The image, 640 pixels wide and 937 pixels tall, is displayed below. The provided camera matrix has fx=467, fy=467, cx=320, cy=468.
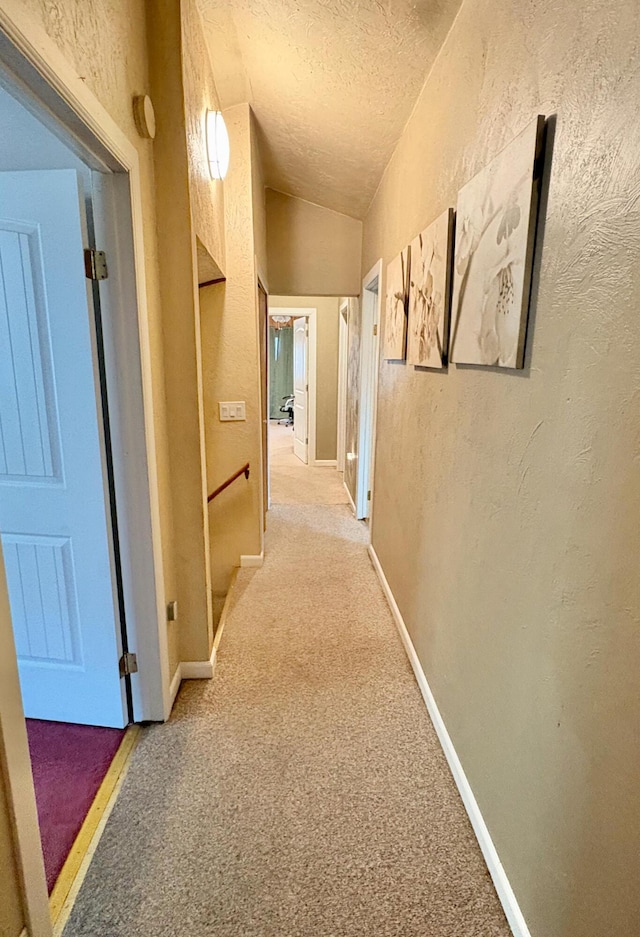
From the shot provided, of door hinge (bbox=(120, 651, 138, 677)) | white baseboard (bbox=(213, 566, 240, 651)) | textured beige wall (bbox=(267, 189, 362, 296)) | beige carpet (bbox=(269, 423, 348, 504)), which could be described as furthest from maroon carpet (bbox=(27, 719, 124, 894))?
textured beige wall (bbox=(267, 189, 362, 296))

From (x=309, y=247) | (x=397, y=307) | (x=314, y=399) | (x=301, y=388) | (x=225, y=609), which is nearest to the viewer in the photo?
(x=397, y=307)

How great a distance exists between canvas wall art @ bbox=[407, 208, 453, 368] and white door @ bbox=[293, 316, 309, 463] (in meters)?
4.11

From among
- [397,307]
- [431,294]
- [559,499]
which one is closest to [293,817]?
[559,499]

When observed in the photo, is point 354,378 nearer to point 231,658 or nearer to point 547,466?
point 231,658

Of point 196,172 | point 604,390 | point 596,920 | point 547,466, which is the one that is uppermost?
point 196,172

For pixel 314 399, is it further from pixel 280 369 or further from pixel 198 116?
pixel 280 369

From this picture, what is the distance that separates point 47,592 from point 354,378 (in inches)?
134

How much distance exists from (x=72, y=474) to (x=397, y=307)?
5.73ft

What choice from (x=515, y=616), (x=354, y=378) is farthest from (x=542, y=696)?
(x=354, y=378)

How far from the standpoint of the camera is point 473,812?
141 cm

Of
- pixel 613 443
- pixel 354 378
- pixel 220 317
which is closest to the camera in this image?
pixel 613 443

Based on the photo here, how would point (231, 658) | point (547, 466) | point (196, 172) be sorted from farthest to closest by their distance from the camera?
point (231, 658)
point (196, 172)
point (547, 466)

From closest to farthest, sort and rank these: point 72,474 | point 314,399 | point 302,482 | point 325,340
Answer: point 72,474
point 302,482
point 325,340
point 314,399

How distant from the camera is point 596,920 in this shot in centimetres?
85
